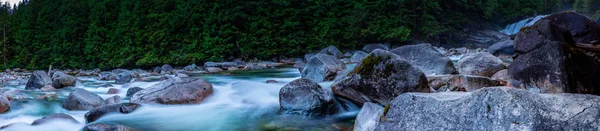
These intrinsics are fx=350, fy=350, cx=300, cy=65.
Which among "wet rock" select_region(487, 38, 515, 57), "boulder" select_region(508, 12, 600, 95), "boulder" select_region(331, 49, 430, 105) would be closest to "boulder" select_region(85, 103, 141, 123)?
"boulder" select_region(331, 49, 430, 105)

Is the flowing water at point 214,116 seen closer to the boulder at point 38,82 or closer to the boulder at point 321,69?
the boulder at point 321,69

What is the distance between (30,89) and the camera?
34.8 ft

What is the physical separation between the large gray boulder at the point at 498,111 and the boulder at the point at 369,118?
0.71ft

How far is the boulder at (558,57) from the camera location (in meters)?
4.45

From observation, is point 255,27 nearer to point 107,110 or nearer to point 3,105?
point 3,105

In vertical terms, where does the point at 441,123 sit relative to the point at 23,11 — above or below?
below

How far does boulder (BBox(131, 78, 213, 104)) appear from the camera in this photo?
7219 millimetres

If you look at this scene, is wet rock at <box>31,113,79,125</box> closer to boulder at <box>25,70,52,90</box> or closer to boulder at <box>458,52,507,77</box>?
boulder at <box>25,70,52,90</box>

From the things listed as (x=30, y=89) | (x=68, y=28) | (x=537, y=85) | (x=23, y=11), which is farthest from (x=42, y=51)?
(x=537, y=85)

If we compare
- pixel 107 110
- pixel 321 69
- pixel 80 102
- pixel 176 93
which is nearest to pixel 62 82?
pixel 80 102

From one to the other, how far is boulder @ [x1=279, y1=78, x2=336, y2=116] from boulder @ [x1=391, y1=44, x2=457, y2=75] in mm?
2334

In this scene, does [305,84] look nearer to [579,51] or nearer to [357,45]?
[579,51]

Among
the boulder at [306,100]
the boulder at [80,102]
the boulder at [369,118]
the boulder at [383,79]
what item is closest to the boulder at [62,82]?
the boulder at [80,102]

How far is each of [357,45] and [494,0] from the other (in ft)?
51.6
